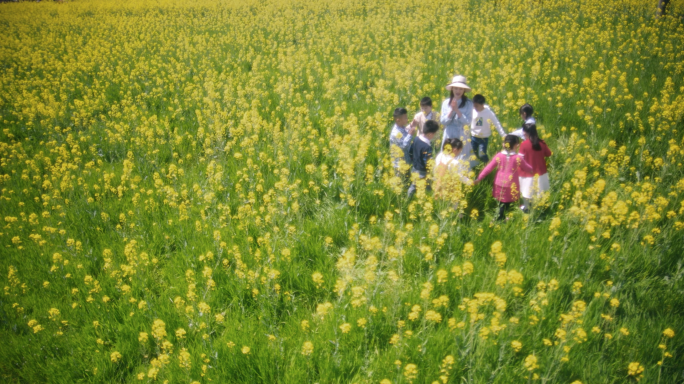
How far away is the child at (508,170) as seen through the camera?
14.5ft

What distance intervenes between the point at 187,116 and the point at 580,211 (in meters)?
7.57

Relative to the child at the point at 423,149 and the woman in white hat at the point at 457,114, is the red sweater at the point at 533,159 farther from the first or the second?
the child at the point at 423,149

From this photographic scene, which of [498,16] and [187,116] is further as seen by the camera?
[498,16]

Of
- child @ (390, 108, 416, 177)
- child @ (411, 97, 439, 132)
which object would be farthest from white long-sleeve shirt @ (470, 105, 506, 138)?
child @ (390, 108, 416, 177)

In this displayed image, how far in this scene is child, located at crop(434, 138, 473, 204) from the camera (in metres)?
4.12

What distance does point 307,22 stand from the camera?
1655 centimetres

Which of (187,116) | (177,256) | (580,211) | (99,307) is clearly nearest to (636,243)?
(580,211)

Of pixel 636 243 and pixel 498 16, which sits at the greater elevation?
pixel 498 16

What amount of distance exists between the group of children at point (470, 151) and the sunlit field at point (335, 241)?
0.83ft

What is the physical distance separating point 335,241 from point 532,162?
103 inches

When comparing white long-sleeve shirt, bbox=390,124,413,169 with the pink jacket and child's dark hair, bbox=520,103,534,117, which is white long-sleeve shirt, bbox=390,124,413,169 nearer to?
the pink jacket

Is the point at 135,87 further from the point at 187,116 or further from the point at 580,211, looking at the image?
the point at 580,211

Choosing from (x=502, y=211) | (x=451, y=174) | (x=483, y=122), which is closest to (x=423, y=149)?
(x=451, y=174)

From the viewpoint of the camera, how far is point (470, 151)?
5.40m
